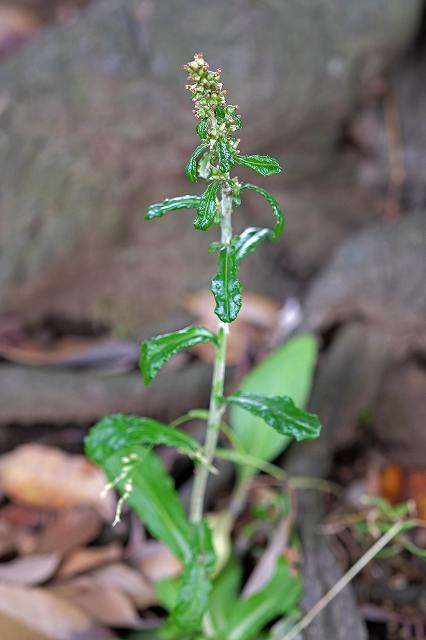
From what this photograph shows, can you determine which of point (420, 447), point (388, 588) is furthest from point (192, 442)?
point (420, 447)

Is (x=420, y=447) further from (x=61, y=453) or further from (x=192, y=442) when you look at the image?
(x=192, y=442)

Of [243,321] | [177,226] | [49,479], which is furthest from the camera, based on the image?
[177,226]

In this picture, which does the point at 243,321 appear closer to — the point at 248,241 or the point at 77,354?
the point at 77,354

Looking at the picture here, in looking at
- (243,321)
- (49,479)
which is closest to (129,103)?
(243,321)

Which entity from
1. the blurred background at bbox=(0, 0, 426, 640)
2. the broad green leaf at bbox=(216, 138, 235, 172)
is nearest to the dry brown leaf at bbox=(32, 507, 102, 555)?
the blurred background at bbox=(0, 0, 426, 640)

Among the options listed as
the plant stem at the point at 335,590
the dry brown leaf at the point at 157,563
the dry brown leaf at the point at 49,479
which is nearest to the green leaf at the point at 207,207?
the plant stem at the point at 335,590
